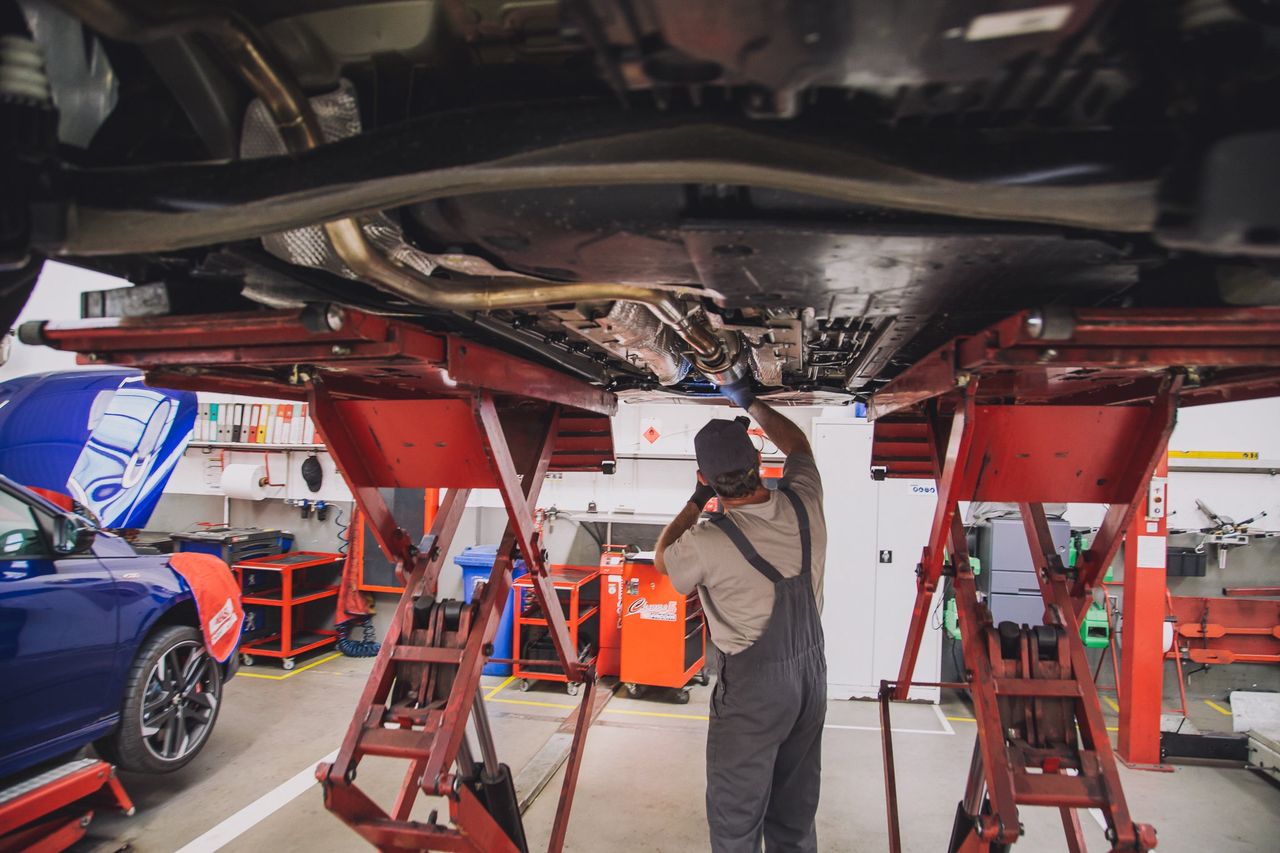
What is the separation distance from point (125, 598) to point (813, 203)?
410cm

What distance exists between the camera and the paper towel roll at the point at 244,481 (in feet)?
23.6

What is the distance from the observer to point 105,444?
14.6ft

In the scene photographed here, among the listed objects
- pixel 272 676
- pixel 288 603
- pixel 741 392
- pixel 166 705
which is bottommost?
pixel 272 676

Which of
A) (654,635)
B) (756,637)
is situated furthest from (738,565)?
(654,635)

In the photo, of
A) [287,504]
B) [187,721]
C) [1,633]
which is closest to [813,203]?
[1,633]

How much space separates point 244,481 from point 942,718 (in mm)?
7029

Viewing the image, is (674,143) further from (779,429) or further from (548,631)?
(548,631)

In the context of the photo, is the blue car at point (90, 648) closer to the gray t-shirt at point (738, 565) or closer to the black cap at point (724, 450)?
the gray t-shirt at point (738, 565)

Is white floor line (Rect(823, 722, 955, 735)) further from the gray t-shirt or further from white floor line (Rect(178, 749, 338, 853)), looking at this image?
white floor line (Rect(178, 749, 338, 853))

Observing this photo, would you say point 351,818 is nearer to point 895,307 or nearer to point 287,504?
point 895,307

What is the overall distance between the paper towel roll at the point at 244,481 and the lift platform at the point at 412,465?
17.9 ft

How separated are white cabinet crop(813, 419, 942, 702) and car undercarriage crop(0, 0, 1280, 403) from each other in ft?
14.3

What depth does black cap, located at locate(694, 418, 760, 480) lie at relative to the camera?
2568 millimetres

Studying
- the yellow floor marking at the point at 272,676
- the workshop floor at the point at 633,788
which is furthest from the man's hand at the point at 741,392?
the yellow floor marking at the point at 272,676
